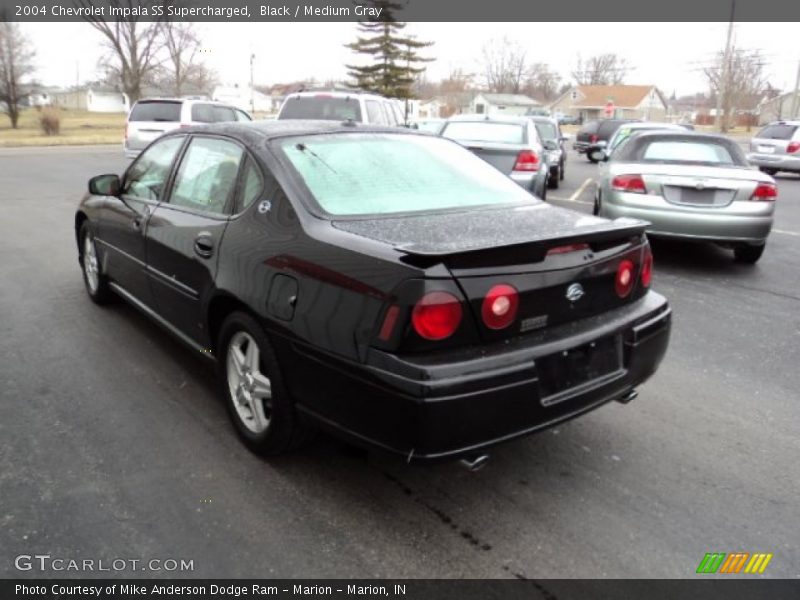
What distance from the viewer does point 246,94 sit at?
102438 mm

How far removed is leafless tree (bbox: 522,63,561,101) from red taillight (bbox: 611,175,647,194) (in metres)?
100

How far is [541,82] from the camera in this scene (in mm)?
104125

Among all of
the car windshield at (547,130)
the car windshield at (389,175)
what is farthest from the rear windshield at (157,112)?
the car windshield at (389,175)

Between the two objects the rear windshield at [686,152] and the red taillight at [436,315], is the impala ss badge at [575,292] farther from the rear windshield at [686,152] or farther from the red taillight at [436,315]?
the rear windshield at [686,152]

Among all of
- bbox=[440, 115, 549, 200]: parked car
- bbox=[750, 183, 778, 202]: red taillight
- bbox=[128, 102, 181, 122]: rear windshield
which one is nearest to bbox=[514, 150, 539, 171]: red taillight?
bbox=[440, 115, 549, 200]: parked car

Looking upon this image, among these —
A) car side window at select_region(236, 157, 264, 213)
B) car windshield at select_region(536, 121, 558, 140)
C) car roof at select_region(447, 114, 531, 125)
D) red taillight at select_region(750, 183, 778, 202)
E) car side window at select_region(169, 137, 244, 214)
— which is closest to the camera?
car side window at select_region(236, 157, 264, 213)

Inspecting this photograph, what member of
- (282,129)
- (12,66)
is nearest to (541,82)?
(12,66)

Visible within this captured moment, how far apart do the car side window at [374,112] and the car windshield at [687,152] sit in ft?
16.2

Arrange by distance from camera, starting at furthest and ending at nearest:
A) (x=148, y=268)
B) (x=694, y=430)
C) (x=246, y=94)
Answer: (x=246, y=94) → (x=148, y=268) → (x=694, y=430)

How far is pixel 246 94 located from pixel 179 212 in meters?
106

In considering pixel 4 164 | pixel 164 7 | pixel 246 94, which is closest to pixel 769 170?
pixel 4 164

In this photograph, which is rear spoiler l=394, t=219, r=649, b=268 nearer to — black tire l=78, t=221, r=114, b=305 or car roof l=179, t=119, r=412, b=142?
car roof l=179, t=119, r=412, b=142

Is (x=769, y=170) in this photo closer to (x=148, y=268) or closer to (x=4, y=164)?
(x=148, y=268)

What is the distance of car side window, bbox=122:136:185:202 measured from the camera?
13.3 feet
